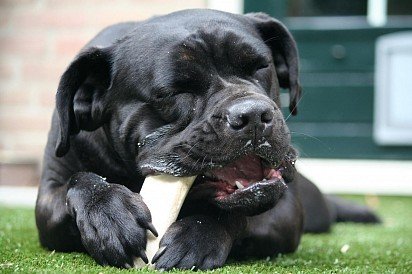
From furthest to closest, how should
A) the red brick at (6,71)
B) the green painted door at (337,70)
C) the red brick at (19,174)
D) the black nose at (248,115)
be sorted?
the red brick at (6,71)
the green painted door at (337,70)
the red brick at (19,174)
the black nose at (248,115)

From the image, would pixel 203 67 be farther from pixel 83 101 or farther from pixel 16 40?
pixel 16 40

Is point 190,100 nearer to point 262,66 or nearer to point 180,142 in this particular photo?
point 180,142

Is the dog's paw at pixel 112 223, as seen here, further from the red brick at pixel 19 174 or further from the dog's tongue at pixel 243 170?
the red brick at pixel 19 174

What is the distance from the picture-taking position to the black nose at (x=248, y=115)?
2570mm

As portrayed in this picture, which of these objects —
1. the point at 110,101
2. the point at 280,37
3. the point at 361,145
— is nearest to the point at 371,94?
the point at 361,145

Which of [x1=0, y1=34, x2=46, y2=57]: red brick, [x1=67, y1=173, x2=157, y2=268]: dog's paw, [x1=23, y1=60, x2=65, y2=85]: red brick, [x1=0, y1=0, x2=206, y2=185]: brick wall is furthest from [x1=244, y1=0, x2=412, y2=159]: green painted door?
[x1=67, y1=173, x2=157, y2=268]: dog's paw

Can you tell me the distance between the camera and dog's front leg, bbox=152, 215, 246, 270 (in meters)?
2.60

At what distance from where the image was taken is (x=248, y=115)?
257cm

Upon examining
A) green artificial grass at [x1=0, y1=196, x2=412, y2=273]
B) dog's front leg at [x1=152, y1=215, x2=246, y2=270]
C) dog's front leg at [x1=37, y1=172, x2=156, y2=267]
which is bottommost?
green artificial grass at [x1=0, y1=196, x2=412, y2=273]

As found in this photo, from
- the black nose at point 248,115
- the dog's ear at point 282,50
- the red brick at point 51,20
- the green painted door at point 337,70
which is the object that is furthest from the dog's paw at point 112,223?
the red brick at point 51,20

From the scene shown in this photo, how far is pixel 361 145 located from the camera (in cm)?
748

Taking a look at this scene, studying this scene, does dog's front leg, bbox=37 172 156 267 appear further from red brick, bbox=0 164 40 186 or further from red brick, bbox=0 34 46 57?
red brick, bbox=0 34 46 57

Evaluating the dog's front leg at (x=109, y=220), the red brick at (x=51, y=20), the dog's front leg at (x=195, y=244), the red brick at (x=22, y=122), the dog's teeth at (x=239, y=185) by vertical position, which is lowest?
the red brick at (x=22, y=122)

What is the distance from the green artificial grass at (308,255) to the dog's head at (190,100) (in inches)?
14.5
